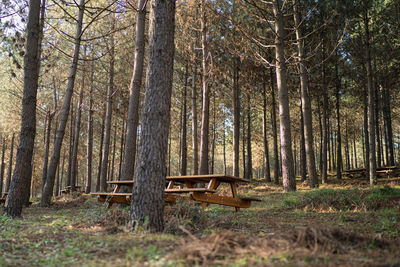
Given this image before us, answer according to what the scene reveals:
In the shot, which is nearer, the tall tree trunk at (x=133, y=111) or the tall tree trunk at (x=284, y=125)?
the tall tree trunk at (x=133, y=111)

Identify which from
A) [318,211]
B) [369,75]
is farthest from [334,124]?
[318,211]

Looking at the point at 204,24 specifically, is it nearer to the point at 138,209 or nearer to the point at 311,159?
the point at 311,159

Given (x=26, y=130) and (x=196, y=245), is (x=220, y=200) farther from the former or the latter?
(x=26, y=130)

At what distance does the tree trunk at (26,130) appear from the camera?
20.1 ft

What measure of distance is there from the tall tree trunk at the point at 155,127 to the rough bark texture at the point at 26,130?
370 centimetres

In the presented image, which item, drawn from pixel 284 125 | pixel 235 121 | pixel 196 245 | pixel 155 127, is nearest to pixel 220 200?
pixel 155 127

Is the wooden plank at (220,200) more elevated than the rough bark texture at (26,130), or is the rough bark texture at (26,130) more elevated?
the rough bark texture at (26,130)

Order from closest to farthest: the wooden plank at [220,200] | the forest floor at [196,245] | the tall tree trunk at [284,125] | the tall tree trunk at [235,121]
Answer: the forest floor at [196,245], the wooden plank at [220,200], the tall tree trunk at [284,125], the tall tree trunk at [235,121]

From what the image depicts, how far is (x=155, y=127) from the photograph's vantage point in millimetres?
4098

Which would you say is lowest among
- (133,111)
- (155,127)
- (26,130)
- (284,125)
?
(155,127)

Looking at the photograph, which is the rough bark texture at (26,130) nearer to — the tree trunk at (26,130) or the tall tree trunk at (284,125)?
the tree trunk at (26,130)

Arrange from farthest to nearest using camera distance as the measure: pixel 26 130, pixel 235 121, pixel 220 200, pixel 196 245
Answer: pixel 235 121 → pixel 26 130 → pixel 220 200 → pixel 196 245

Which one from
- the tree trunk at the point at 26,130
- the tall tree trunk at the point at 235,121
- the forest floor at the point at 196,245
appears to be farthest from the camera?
the tall tree trunk at the point at 235,121

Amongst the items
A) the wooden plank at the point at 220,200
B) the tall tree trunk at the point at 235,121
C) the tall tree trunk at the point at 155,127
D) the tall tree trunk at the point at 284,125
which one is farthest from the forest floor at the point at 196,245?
the tall tree trunk at the point at 235,121
